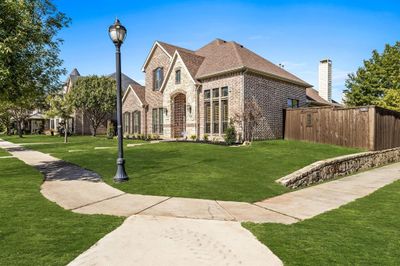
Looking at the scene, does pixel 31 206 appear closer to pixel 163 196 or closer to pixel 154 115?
pixel 163 196

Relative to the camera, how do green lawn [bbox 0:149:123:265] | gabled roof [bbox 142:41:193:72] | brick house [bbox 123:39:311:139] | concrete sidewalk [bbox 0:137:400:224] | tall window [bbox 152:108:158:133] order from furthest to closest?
tall window [bbox 152:108:158:133], gabled roof [bbox 142:41:193:72], brick house [bbox 123:39:311:139], concrete sidewalk [bbox 0:137:400:224], green lawn [bbox 0:149:123:265]

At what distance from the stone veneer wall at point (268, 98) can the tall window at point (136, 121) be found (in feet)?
47.9

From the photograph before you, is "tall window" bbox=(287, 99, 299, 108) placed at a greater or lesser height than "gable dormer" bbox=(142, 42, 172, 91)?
lesser

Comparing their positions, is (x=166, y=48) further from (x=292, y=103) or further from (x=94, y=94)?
(x=94, y=94)

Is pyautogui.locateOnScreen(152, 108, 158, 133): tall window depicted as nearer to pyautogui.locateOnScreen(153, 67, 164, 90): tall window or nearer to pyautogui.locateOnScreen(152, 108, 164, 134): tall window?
pyautogui.locateOnScreen(152, 108, 164, 134): tall window

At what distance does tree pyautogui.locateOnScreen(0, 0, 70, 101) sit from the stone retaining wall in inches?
351

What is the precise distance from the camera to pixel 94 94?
126 ft

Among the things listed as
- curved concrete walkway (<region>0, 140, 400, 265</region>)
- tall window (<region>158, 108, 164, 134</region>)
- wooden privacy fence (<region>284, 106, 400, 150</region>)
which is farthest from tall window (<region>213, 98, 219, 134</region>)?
curved concrete walkway (<region>0, 140, 400, 265</region>)

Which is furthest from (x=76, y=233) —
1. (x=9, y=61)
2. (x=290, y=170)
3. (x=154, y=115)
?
(x=154, y=115)

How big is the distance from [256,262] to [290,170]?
8047 millimetres

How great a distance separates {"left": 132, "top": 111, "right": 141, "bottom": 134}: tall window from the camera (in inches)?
1217

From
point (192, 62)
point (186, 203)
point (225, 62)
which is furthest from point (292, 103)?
point (186, 203)

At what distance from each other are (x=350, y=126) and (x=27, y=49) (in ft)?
57.0

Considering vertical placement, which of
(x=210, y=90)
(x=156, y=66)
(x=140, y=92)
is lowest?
(x=210, y=90)
